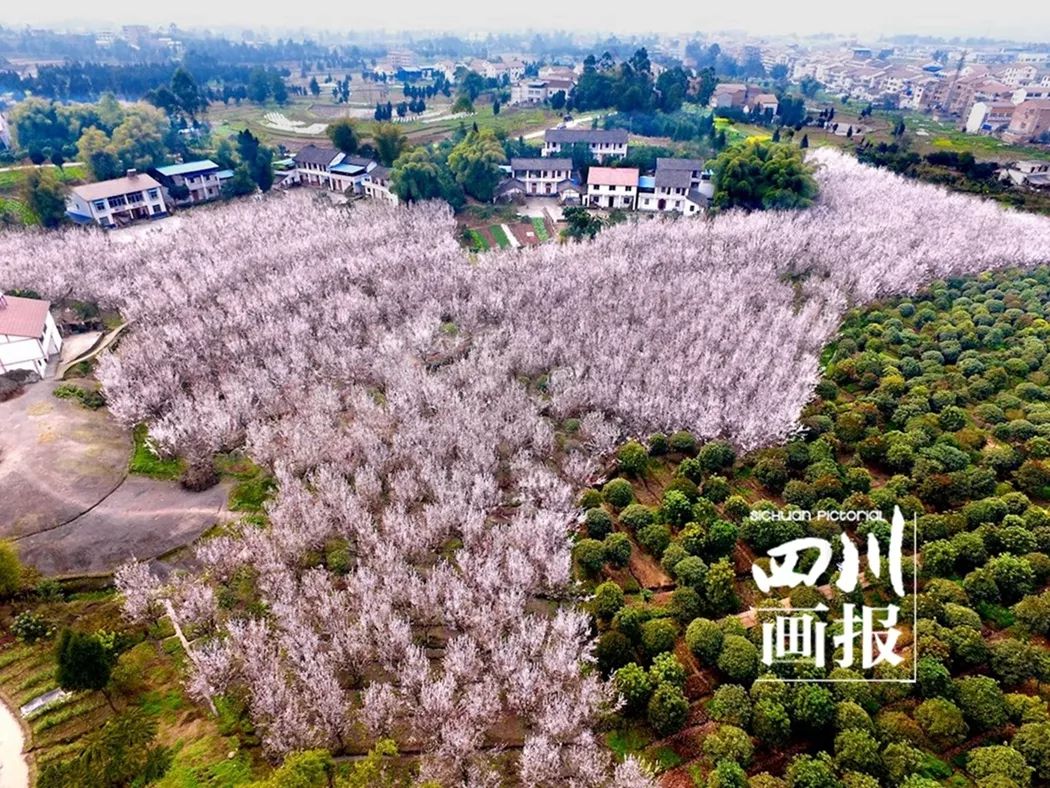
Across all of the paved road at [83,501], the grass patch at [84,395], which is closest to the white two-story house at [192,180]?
the grass patch at [84,395]

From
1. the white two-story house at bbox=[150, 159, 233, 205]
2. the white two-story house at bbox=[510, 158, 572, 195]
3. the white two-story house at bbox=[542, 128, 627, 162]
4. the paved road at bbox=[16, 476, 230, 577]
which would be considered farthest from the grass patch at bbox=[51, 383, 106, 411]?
the white two-story house at bbox=[542, 128, 627, 162]

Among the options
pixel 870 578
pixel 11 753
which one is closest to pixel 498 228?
pixel 870 578

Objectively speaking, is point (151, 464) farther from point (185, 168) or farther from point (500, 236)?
point (185, 168)

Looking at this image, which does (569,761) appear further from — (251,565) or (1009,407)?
(1009,407)

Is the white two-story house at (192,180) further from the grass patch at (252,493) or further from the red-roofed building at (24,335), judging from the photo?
the grass patch at (252,493)

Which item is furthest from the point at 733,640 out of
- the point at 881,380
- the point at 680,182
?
the point at 680,182

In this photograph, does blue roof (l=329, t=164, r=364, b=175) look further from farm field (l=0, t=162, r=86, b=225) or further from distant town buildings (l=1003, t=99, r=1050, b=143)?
distant town buildings (l=1003, t=99, r=1050, b=143)

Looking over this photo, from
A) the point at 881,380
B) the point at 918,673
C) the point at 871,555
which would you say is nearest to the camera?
the point at 918,673
